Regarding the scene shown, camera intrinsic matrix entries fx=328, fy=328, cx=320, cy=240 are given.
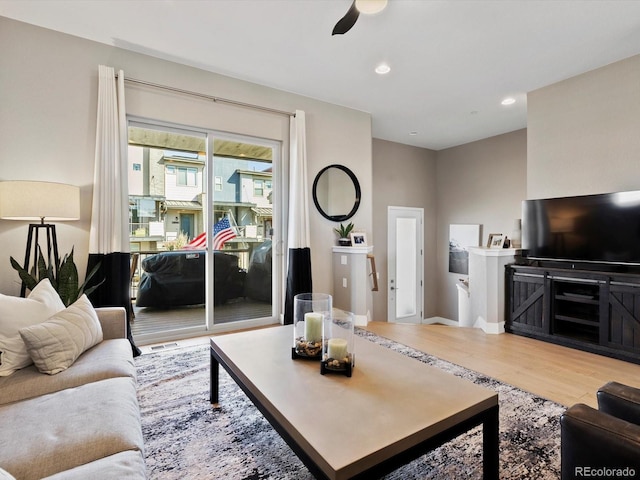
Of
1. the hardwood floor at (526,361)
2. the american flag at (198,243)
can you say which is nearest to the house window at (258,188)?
the american flag at (198,243)

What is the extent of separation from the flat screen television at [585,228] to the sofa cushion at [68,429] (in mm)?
4120

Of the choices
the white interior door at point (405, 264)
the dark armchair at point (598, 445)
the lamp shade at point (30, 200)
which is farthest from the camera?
the white interior door at point (405, 264)

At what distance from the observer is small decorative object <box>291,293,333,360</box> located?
179 cm

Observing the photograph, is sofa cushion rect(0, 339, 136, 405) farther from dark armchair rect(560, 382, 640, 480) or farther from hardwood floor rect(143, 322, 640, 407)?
dark armchair rect(560, 382, 640, 480)

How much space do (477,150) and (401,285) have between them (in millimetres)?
2823

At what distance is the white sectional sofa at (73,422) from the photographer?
1.04 metres

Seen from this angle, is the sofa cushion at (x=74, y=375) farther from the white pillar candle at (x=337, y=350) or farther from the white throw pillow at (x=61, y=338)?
the white pillar candle at (x=337, y=350)

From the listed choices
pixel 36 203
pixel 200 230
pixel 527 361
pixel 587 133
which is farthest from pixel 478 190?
pixel 36 203

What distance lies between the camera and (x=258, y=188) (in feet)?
13.5

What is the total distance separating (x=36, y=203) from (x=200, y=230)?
5.07 ft

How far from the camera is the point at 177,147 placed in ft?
12.0

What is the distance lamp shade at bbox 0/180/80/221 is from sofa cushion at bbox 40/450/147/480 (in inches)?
81.5

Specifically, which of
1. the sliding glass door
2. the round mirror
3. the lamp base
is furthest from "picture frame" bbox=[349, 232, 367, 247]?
the lamp base

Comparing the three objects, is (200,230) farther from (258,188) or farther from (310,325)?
(310,325)
